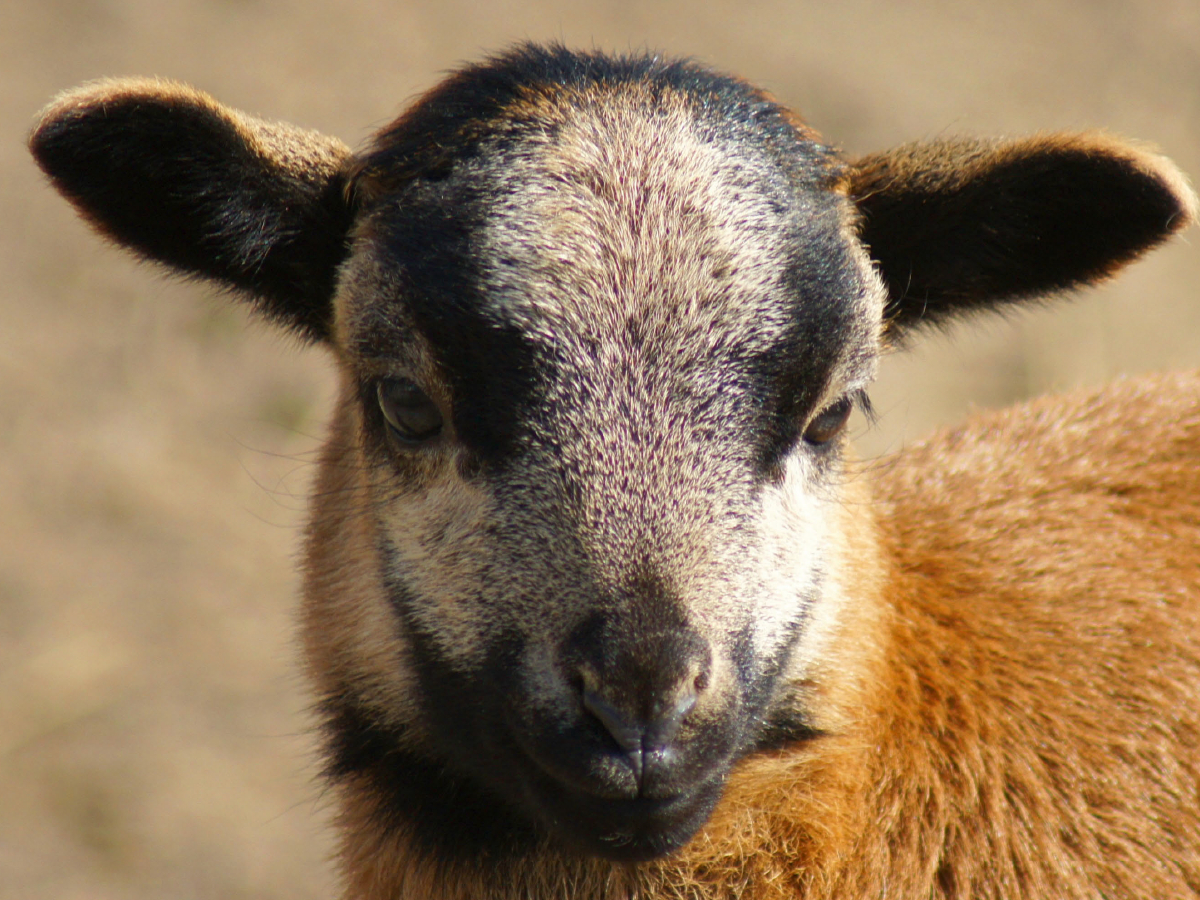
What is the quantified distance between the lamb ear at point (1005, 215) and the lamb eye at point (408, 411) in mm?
1449

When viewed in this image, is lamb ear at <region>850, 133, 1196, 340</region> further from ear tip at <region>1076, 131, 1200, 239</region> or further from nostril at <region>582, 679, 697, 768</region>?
nostril at <region>582, 679, 697, 768</region>

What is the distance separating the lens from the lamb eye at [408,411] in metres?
3.46

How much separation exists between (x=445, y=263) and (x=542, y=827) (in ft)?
5.34

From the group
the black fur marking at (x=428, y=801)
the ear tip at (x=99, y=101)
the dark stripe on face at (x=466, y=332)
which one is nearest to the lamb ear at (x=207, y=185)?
the ear tip at (x=99, y=101)

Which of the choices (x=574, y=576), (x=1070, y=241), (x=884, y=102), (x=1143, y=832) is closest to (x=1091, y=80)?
(x=884, y=102)

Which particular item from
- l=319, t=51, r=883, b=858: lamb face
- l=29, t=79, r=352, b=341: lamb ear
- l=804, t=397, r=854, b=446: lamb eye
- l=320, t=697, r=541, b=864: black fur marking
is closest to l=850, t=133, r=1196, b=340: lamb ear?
l=319, t=51, r=883, b=858: lamb face

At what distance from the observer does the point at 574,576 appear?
10.2ft

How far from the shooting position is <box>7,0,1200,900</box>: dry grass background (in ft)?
24.3

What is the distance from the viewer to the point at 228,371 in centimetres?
934

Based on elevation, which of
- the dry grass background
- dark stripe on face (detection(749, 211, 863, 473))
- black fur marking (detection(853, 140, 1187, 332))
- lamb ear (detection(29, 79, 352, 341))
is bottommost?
the dry grass background

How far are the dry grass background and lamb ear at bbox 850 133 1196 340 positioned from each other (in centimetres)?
300

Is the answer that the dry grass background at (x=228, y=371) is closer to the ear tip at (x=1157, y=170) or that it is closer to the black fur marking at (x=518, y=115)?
the black fur marking at (x=518, y=115)

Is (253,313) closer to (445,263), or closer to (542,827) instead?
(445,263)

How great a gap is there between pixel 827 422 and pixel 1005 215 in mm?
889
